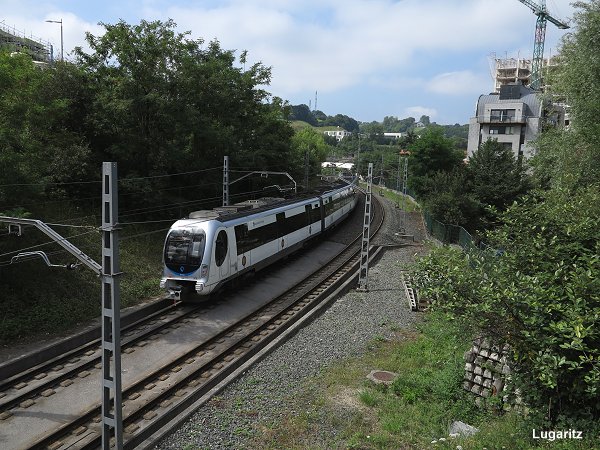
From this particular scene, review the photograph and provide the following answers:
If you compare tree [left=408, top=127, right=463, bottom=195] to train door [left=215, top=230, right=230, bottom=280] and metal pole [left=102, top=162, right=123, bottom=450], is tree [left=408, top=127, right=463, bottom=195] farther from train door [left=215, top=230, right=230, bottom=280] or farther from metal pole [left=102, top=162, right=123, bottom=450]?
metal pole [left=102, top=162, right=123, bottom=450]

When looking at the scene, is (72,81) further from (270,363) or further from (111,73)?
(270,363)

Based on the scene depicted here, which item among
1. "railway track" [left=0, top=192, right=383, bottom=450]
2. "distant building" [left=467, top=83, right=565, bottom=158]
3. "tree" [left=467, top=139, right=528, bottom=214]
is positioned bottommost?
"railway track" [left=0, top=192, right=383, bottom=450]

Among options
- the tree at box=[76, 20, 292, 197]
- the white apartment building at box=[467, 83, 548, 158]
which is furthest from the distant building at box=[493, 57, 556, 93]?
the tree at box=[76, 20, 292, 197]

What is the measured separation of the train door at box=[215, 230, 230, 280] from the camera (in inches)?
631

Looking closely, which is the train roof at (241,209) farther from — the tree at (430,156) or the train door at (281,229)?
the tree at (430,156)

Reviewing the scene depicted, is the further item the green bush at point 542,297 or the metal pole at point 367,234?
the metal pole at point 367,234

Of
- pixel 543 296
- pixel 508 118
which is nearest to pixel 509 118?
pixel 508 118

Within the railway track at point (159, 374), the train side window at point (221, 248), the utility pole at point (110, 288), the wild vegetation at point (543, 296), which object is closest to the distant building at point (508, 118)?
the train side window at point (221, 248)

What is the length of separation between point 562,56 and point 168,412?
2261cm

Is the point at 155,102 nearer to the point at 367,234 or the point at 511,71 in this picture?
the point at 367,234

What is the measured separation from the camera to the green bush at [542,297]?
21.3ft

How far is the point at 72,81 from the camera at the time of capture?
22.3m

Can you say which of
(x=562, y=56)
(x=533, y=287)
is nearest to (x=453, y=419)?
(x=533, y=287)

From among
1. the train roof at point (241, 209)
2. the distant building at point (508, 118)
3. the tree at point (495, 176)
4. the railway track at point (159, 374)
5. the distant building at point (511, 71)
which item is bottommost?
the railway track at point (159, 374)
